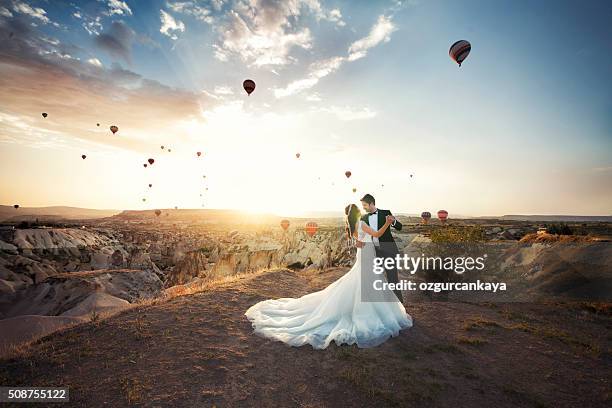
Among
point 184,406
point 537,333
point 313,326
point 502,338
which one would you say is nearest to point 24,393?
point 184,406

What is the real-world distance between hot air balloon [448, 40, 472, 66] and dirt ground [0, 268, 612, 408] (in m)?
14.8

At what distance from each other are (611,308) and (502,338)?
615 centimetres

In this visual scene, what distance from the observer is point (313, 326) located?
7.03 meters

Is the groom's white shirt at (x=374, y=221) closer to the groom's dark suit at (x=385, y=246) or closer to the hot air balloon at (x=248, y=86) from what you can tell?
the groom's dark suit at (x=385, y=246)

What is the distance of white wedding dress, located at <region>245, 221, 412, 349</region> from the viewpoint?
6.45 metres

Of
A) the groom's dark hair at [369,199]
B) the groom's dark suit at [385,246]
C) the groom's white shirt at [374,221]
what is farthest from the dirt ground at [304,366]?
the groom's dark hair at [369,199]

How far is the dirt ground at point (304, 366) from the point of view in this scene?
4.64 meters

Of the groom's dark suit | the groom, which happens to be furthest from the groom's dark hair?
the groom's dark suit

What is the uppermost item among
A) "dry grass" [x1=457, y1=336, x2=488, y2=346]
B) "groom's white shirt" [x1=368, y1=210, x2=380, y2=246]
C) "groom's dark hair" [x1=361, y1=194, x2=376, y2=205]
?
"groom's dark hair" [x1=361, y1=194, x2=376, y2=205]

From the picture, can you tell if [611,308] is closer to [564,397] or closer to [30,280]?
[564,397]

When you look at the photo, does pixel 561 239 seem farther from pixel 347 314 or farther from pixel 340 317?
pixel 340 317

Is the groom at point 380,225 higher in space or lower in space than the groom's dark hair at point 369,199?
lower

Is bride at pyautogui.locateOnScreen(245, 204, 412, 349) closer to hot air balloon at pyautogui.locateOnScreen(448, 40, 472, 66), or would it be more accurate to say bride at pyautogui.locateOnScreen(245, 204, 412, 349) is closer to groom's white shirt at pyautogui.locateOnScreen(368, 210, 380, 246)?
groom's white shirt at pyautogui.locateOnScreen(368, 210, 380, 246)

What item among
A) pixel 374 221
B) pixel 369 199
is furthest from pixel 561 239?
pixel 369 199
